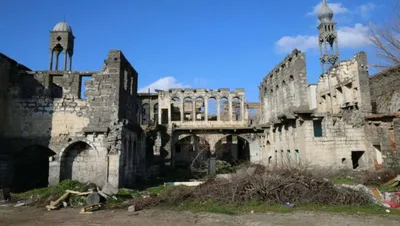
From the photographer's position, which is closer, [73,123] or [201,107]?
[73,123]

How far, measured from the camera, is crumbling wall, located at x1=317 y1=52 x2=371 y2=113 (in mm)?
18172

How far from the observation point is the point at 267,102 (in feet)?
94.5

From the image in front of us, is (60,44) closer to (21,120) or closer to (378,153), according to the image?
(21,120)

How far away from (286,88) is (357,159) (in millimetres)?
8137

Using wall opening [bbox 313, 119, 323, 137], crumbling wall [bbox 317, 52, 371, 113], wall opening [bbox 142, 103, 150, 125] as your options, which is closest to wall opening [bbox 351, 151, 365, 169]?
wall opening [bbox 313, 119, 323, 137]

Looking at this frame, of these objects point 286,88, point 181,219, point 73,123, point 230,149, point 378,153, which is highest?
point 286,88

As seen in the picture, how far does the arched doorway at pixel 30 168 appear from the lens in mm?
14695

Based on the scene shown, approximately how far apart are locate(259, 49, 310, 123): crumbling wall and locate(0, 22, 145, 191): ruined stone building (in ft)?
34.8

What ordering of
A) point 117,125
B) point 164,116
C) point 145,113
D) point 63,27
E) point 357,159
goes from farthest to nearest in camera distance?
point 145,113, point 164,116, point 63,27, point 357,159, point 117,125

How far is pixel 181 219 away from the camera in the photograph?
8.22m

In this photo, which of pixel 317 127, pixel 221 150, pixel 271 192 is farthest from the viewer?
pixel 221 150

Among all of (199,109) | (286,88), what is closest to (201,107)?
(199,109)

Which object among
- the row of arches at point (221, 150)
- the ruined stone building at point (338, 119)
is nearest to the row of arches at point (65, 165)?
the ruined stone building at point (338, 119)

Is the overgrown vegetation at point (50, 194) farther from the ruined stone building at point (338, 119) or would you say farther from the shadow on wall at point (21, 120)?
the ruined stone building at point (338, 119)
